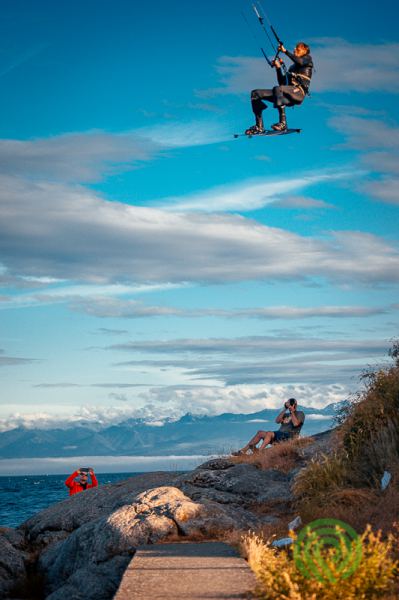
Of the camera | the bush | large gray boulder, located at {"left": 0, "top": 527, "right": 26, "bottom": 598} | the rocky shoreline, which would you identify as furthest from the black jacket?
the bush

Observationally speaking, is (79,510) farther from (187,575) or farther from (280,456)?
(187,575)

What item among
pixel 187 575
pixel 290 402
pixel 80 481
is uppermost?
pixel 290 402

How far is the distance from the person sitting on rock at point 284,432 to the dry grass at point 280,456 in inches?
49.9

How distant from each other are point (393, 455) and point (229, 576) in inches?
224

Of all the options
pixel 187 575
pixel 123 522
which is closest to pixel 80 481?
pixel 123 522

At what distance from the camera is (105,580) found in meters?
11.6

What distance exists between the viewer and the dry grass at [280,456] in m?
18.6

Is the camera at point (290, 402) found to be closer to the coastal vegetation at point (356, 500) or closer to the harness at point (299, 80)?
the coastal vegetation at point (356, 500)

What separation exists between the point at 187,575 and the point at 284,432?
1320cm

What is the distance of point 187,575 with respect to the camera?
9.07m

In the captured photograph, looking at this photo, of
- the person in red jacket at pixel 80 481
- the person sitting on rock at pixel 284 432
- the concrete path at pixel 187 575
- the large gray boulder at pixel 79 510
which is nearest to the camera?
the concrete path at pixel 187 575

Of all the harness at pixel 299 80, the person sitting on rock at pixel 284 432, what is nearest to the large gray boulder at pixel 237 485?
the person sitting on rock at pixel 284 432

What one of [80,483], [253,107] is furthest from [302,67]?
[80,483]

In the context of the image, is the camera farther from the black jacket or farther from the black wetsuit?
the black jacket
